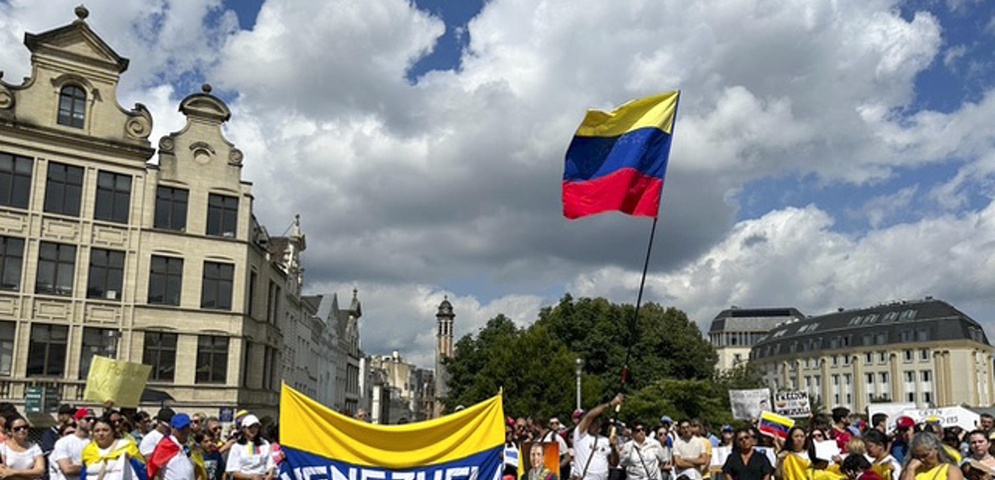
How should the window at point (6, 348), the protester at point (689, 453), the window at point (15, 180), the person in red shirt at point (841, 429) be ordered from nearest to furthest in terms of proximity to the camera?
the person in red shirt at point (841, 429)
the protester at point (689, 453)
the window at point (6, 348)
the window at point (15, 180)

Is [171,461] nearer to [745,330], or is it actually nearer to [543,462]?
[543,462]

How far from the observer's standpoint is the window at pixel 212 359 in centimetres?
3806

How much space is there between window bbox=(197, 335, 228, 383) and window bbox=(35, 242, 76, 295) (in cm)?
547

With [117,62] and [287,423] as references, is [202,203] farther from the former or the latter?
[287,423]

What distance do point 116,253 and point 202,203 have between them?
3947mm

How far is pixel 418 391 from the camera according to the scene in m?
189

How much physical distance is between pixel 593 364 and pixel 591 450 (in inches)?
1973

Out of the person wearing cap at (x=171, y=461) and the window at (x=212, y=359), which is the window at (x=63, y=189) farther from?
the person wearing cap at (x=171, y=461)

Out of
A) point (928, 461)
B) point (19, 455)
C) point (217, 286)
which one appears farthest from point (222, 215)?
point (928, 461)

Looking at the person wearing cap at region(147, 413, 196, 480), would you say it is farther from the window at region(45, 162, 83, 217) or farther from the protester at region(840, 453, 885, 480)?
the window at region(45, 162, 83, 217)

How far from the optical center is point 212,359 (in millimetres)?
38375

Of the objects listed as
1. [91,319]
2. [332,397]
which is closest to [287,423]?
[91,319]

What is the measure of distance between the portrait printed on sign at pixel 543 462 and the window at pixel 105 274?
27.9 meters

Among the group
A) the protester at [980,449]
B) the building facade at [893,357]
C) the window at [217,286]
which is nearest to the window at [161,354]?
the window at [217,286]
